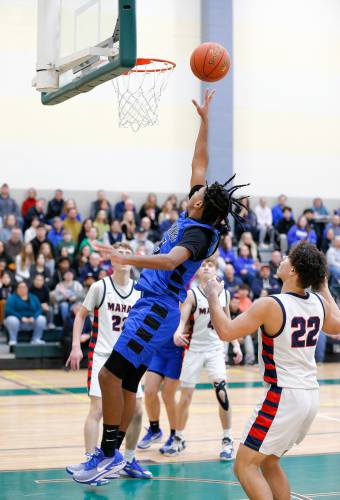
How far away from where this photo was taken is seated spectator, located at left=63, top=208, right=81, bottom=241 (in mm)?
17891

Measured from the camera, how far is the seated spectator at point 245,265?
1791 centimetres

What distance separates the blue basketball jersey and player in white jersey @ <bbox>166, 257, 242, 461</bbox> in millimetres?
2213

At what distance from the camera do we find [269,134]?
21.8 meters

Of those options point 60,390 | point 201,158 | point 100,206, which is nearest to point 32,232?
point 100,206

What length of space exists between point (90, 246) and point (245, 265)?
133 inches

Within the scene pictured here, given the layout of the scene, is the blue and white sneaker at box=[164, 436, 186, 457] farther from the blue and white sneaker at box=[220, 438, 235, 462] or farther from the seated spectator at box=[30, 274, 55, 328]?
the seated spectator at box=[30, 274, 55, 328]

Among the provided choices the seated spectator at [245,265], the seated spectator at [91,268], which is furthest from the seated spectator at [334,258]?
the seated spectator at [91,268]

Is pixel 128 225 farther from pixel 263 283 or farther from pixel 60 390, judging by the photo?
pixel 60 390

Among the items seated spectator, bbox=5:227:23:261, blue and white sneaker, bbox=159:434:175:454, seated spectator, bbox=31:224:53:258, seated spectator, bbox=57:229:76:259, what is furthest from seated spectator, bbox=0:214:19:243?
blue and white sneaker, bbox=159:434:175:454

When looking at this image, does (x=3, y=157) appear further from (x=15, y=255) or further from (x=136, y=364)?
(x=136, y=364)

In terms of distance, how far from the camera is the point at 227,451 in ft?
27.0

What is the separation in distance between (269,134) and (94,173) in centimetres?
474

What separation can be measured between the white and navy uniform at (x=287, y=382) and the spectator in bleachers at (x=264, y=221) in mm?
14915

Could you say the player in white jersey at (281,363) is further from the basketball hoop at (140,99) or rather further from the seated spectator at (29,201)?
the seated spectator at (29,201)
